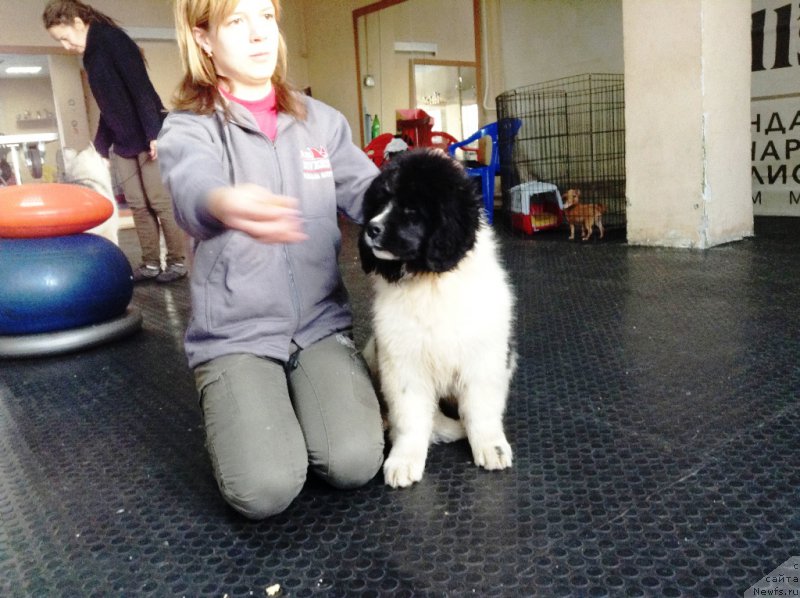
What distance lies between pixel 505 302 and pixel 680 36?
125 inches

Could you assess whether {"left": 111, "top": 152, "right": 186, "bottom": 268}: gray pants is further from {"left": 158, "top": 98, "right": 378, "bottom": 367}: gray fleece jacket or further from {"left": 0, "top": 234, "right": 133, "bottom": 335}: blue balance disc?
{"left": 158, "top": 98, "right": 378, "bottom": 367}: gray fleece jacket

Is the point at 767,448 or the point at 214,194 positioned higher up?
the point at 214,194

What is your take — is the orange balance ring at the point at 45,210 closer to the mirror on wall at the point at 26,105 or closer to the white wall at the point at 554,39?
the white wall at the point at 554,39

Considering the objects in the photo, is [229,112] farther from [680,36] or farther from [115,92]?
[680,36]

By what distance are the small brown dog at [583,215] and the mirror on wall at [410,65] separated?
324cm

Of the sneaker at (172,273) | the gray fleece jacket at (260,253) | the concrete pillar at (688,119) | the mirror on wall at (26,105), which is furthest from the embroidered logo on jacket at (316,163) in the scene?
the mirror on wall at (26,105)

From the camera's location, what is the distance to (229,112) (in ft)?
4.98

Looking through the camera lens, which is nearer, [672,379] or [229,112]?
[229,112]

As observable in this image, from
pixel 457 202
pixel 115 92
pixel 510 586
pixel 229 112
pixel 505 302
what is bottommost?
pixel 510 586

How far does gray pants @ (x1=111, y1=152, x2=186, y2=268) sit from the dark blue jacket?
0.11 meters

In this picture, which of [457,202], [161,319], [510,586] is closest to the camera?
[510,586]

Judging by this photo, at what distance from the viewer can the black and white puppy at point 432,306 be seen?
1.37 meters

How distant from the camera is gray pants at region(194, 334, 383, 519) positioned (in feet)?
4.39

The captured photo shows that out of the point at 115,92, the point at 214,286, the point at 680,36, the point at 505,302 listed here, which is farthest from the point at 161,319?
the point at 680,36
